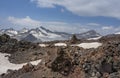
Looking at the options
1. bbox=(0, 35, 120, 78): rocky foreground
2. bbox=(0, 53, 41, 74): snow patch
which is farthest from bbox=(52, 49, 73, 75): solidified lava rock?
bbox=(0, 53, 41, 74): snow patch

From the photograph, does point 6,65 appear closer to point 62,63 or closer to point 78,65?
point 62,63

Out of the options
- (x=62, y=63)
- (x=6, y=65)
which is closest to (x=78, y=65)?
(x=62, y=63)

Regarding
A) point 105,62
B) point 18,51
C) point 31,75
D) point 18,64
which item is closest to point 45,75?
point 31,75

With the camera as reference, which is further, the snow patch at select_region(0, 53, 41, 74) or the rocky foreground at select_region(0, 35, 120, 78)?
the snow patch at select_region(0, 53, 41, 74)

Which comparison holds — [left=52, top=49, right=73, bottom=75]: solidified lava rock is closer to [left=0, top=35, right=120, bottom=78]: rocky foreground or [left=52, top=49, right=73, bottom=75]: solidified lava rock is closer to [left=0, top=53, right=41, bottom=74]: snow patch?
[left=0, top=35, right=120, bottom=78]: rocky foreground

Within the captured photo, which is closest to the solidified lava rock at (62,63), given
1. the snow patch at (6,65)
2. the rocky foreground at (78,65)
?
the rocky foreground at (78,65)

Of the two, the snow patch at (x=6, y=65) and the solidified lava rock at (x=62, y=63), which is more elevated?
the solidified lava rock at (x=62, y=63)

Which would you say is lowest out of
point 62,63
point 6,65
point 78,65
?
point 6,65

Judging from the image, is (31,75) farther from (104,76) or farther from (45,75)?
(104,76)

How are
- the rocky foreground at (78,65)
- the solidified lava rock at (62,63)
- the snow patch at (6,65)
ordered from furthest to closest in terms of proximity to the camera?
the snow patch at (6,65) → the solidified lava rock at (62,63) → the rocky foreground at (78,65)

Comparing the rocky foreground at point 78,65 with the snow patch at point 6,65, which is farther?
the snow patch at point 6,65

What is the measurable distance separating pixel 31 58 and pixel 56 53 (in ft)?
45.7

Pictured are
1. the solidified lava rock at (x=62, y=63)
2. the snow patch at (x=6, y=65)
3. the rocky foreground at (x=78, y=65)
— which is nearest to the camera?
the rocky foreground at (x=78, y=65)

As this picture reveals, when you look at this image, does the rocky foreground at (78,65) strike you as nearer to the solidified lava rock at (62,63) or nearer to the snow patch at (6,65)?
the solidified lava rock at (62,63)
